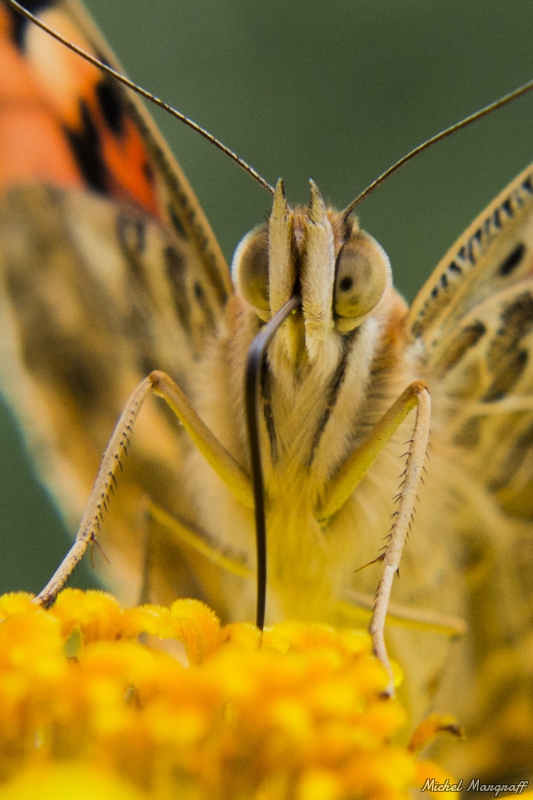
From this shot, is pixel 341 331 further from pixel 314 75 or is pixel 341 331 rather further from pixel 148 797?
pixel 314 75

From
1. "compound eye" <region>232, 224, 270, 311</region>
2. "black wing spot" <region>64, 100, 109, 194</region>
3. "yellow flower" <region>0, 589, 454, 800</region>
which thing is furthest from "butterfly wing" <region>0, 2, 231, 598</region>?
"yellow flower" <region>0, 589, 454, 800</region>

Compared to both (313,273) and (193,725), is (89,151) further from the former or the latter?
(193,725)

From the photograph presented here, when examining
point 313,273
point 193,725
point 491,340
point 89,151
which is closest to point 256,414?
point 313,273

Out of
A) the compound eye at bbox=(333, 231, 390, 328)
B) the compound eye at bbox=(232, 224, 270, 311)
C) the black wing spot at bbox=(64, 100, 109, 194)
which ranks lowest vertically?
the compound eye at bbox=(333, 231, 390, 328)

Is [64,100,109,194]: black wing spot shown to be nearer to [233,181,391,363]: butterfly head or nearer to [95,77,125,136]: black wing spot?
[95,77,125,136]: black wing spot

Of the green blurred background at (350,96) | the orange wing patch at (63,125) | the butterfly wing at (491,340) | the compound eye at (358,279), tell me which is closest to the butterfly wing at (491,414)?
the butterfly wing at (491,340)

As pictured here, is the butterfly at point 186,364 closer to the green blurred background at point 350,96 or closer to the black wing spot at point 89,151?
the black wing spot at point 89,151

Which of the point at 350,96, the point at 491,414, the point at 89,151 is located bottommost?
the point at 491,414
